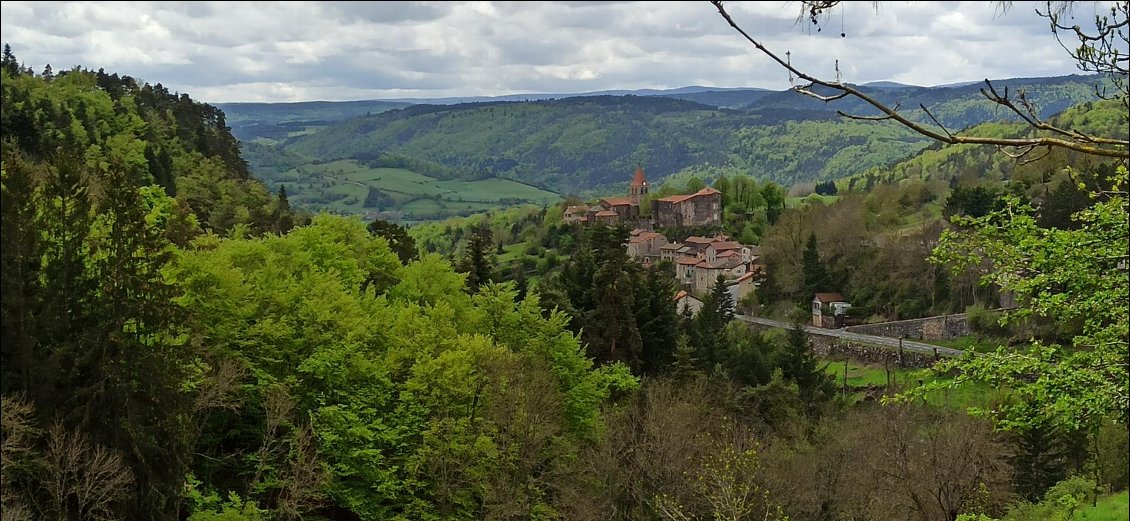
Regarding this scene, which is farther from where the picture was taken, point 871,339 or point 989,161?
point 989,161

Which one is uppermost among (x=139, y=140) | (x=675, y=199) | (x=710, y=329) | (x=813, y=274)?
(x=139, y=140)

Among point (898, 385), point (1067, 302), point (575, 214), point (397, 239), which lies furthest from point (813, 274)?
point (1067, 302)

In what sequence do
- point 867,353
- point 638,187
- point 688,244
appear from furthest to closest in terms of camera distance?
point 638,187 < point 688,244 < point 867,353

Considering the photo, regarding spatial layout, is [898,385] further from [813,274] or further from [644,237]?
[644,237]

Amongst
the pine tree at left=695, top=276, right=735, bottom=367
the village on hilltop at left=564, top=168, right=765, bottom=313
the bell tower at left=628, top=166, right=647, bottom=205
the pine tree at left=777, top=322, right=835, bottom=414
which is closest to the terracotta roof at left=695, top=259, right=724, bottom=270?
the village on hilltop at left=564, top=168, right=765, bottom=313

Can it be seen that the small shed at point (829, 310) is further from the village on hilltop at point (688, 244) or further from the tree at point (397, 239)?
the tree at point (397, 239)

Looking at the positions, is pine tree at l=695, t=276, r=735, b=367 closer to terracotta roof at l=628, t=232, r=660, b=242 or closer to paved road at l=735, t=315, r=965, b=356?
paved road at l=735, t=315, r=965, b=356

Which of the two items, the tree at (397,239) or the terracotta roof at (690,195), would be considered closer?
the tree at (397,239)

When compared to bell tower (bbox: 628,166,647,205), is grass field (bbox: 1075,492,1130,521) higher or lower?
higher

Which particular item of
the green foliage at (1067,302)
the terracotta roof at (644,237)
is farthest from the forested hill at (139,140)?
the terracotta roof at (644,237)
